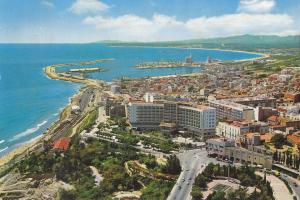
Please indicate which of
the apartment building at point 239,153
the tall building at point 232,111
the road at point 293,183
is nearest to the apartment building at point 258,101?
the tall building at point 232,111

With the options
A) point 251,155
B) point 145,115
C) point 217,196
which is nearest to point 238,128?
point 251,155

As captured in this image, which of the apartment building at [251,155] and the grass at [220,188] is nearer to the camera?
the grass at [220,188]

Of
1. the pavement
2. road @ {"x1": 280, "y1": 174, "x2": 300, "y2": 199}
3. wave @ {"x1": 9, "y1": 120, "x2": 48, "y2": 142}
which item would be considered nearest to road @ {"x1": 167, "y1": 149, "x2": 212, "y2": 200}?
the pavement

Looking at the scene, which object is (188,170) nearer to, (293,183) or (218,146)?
(218,146)

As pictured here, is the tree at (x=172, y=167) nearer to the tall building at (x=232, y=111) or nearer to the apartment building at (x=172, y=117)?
the apartment building at (x=172, y=117)

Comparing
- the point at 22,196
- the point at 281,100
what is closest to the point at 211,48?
the point at 281,100

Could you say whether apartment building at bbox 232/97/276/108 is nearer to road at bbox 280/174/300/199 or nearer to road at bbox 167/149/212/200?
road at bbox 167/149/212/200
